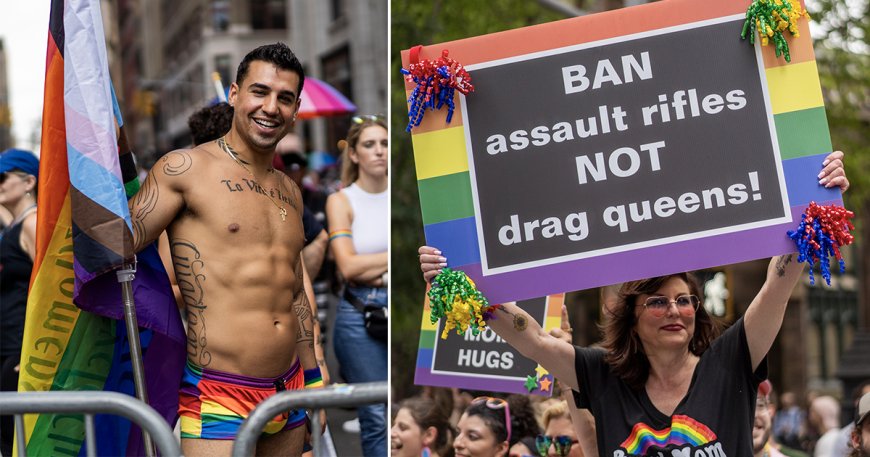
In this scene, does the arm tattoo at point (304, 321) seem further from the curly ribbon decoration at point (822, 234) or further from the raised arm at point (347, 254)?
the raised arm at point (347, 254)

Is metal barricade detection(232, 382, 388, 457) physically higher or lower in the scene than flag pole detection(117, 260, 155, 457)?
lower

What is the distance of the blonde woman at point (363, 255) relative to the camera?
6.47 m

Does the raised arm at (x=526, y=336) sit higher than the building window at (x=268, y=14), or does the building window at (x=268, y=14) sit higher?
the building window at (x=268, y=14)

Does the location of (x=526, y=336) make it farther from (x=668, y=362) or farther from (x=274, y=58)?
(x=274, y=58)

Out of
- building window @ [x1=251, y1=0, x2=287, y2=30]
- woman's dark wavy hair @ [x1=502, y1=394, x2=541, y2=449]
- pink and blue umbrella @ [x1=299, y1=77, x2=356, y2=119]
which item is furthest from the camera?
building window @ [x1=251, y1=0, x2=287, y2=30]

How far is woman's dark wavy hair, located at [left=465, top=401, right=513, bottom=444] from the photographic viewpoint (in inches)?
219

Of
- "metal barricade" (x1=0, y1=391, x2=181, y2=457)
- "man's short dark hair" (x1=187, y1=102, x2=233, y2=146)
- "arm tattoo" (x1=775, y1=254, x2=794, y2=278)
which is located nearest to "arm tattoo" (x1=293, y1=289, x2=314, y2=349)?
"metal barricade" (x1=0, y1=391, x2=181, y2=457)

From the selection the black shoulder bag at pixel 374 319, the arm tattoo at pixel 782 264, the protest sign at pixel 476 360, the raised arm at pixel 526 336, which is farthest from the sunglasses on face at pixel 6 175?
the arm tattoo at pixel 782 264

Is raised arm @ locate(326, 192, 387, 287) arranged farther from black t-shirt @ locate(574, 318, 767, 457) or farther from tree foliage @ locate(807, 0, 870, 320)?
tree foliage @ locate(807, 0, 870, 320)

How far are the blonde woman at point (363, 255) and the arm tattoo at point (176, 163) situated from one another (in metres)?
2.42

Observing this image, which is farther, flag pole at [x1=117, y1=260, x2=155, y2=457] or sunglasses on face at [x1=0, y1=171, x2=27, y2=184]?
sunglasses on face at [x1=0, y1=171, x2=27, y2=184]

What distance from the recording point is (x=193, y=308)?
4086 mm

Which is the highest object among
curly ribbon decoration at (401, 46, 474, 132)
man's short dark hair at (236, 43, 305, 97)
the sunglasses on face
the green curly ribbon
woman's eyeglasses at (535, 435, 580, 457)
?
the sunglasses on face

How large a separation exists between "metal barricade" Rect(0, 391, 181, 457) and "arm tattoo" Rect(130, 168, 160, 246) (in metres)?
0.68
